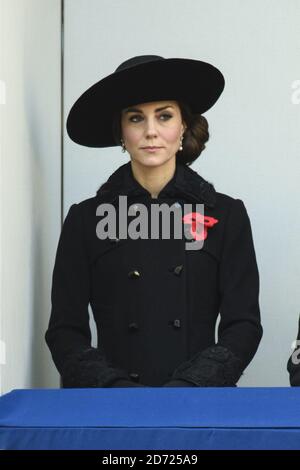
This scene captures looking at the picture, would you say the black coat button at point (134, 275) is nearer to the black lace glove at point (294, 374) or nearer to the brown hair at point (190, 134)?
the brown hair at point (190, 134)

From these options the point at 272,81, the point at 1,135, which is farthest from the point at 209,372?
the point at 272,81

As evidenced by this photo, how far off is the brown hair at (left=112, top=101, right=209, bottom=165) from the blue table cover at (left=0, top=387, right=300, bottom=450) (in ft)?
3.33

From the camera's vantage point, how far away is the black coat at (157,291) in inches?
89.8

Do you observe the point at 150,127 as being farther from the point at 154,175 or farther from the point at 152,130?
the point at 154,175

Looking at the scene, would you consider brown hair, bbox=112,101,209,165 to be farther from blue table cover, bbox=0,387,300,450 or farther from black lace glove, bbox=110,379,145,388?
blue table cover, bbox=0,387,300,450

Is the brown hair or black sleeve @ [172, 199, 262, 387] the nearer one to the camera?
black sleeve @ [172, 199, 262, 387]

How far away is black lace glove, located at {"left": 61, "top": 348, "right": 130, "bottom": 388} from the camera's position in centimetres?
214

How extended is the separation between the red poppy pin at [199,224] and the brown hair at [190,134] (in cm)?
16

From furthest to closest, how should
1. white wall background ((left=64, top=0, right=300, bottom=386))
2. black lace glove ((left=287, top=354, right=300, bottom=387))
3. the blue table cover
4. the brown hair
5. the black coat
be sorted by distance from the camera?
white wall background ((left=64, top=0, right=300, bottom=386))
the brown hair
the black coat
black lace glove ((left=287, top=354, right=300, bottom=387))
the blue table cover

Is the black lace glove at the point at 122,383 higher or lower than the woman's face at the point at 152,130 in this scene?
lower

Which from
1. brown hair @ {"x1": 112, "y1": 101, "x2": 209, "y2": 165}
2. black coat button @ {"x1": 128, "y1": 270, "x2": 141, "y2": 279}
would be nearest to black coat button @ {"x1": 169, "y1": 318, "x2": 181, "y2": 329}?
black coat button @ {"x1": 128, "y1": 270, "x2": 141, "y2": 279}

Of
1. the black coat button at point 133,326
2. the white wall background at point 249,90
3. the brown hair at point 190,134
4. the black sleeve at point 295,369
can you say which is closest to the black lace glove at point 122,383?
the black coat button at point 133,326

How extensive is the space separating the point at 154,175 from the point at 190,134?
0.14m

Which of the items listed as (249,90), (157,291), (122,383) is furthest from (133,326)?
(249,90)
